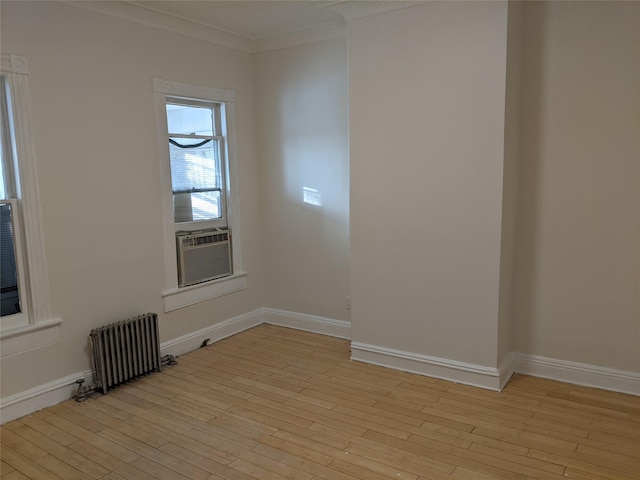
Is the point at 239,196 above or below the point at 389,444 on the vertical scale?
above

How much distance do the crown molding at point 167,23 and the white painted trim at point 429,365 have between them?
292 cm

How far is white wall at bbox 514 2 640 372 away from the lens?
3182mm

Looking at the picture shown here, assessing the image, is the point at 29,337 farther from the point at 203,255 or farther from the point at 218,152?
the point at 218,152

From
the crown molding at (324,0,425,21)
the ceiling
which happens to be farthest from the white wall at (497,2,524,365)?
the ceiling

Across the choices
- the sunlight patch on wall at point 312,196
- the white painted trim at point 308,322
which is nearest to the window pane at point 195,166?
the sunlight patch on wall at point 312,196

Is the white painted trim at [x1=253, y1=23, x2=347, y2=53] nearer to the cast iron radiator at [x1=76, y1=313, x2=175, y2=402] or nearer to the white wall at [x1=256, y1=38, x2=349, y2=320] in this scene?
the white wall at [x1=256, y1=38, x2=349, y2=320]

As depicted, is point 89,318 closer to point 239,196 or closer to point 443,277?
point 239,196

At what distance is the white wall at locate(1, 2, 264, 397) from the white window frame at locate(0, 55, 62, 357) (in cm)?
5

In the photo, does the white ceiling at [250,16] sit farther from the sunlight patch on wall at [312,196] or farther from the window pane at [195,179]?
the sunlight patch on wall at [312,196]

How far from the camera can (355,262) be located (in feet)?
13.0

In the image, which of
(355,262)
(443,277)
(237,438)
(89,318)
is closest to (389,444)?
(237,438)

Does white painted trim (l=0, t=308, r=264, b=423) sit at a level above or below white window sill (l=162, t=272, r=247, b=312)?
below

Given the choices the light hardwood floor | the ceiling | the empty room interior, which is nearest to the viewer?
the light hardwood floor

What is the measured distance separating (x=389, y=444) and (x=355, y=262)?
1514mm
